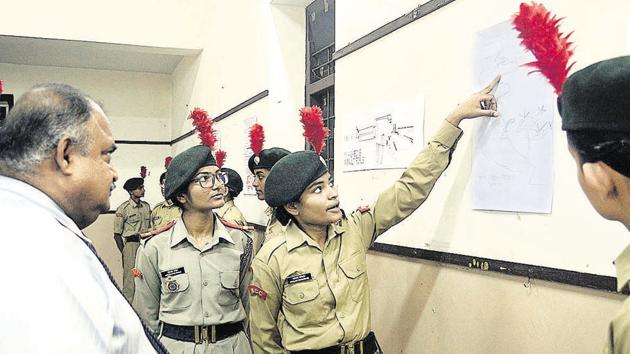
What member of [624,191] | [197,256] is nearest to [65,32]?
[197,256]

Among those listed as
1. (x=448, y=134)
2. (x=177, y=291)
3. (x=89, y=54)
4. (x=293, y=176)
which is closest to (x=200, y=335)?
(x=177, y=291)

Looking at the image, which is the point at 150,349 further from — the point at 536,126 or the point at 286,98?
the point at 286,98

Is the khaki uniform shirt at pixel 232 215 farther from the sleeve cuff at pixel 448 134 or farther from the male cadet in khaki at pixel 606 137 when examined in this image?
the male cadet in khaki at pixel 606 137

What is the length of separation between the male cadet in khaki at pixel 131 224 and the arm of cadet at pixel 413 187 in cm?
447

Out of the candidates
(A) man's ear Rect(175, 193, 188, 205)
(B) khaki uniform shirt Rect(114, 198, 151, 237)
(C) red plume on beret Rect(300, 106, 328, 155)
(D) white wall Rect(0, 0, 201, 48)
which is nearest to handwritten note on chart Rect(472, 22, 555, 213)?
(C) red plume on beret Rect(300, 106, 328, 155)

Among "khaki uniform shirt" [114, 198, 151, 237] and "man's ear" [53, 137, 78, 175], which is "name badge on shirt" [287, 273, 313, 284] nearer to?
"man's ear" [53, 137, 78, 175]

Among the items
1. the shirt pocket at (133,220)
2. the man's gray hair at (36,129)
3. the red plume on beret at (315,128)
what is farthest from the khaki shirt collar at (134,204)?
the man's gray hair at (36,129)

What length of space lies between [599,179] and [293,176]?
1.14 meters

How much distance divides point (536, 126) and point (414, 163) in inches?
16.1

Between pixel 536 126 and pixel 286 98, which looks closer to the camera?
pixel 536 126

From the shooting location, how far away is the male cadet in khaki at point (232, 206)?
138 inches

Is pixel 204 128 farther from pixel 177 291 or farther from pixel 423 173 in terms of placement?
pixel 423 173

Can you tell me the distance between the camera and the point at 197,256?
223cm

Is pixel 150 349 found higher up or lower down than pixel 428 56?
lower down
